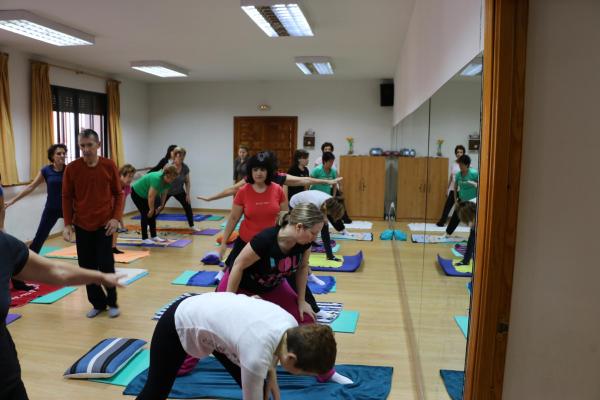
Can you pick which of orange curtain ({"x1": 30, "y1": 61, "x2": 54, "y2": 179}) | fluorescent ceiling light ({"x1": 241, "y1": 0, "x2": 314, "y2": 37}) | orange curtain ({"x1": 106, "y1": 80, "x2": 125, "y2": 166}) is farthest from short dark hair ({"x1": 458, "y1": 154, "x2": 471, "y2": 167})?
orange curtain ({"x1": 106, "y1": 80, "x2": 125, "y2": 166})

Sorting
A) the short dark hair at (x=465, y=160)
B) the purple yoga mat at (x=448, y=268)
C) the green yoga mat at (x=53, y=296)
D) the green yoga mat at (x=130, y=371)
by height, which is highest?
the short dark hair at (x=465, y=160)

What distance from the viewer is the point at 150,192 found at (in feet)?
21.7

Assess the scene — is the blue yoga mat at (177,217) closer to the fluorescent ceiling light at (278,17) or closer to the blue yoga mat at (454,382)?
the fluorescent ceiling light at (278,17)

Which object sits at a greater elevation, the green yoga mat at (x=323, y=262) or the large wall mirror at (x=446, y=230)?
the large wall mirror at (x=446, y=230)

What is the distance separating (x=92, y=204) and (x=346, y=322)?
2215mm

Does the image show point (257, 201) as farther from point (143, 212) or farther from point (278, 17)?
point (143, 212)

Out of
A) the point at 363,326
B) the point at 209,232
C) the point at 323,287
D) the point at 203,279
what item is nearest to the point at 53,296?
the point at 203,279

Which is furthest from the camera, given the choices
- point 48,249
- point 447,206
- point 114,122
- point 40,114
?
point 114,122

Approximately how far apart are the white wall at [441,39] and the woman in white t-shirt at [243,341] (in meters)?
1.18

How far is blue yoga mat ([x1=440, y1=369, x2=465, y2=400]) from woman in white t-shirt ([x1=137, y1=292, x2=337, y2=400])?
1.70 ft

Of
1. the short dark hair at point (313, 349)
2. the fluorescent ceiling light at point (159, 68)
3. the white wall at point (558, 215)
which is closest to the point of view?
the white wall at point (558, 215)

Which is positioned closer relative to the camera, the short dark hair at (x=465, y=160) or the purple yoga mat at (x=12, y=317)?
the short dark hair at (x=465, y=160)

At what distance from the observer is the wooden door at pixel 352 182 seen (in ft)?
30.2

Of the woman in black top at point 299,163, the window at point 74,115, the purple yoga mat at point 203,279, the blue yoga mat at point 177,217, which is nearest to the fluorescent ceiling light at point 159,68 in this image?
the window at point 74,115
